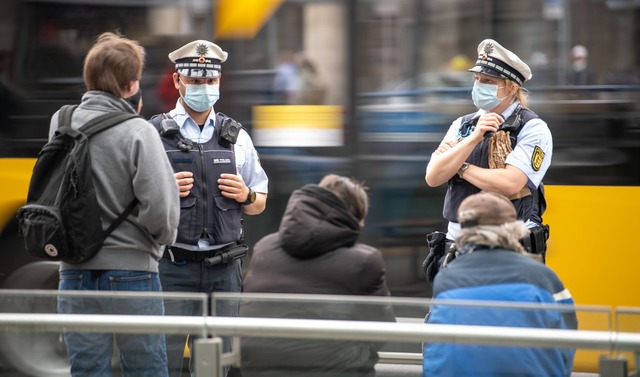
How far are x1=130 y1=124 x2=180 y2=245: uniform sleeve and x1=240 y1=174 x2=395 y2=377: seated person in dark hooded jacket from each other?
41 cm

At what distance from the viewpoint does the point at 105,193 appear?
14.0 feet

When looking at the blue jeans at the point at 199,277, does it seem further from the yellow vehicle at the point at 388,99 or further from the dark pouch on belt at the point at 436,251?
the yellow vehicle at the point at 388,99

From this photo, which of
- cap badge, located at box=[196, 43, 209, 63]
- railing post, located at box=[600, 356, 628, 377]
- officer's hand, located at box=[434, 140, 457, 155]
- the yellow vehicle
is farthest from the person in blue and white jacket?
the yellow vehicle

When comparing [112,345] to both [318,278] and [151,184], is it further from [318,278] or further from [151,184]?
[318,278]

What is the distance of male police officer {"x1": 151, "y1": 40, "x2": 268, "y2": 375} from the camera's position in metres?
5.07

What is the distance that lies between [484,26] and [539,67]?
0.41 meters

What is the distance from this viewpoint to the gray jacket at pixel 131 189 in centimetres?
422

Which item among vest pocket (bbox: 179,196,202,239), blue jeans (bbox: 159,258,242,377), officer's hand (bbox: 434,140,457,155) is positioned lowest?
blue jeans (bbox: 159,258,242,377)

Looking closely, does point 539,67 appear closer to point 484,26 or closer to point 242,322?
point 484,26

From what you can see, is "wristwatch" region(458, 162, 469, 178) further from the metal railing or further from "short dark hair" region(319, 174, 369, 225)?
the metal railing

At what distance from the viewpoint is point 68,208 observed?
420 cm

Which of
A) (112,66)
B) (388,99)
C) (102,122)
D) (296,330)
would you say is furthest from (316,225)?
(388,99)

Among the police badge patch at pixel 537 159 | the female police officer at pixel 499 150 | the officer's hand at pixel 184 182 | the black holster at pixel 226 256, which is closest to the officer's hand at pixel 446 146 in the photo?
the female police officer at pixel 499 150

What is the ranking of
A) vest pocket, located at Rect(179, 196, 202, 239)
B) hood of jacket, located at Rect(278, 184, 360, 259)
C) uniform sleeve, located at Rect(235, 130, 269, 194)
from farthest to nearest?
uniform sleeve, located at Rect(235, 130, 269, 194)
vest pocket, located at Rect(179, 196, 202, 239)
hood of jacket, located at Rect(278, 184, 360, 259)
